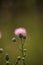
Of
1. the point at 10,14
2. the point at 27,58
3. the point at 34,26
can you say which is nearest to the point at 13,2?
the point at 10,14

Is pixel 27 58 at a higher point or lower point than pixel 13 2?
lower

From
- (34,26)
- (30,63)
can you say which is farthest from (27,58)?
(34,26)

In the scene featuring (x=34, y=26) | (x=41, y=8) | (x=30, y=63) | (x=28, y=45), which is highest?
(x=41, y=8)

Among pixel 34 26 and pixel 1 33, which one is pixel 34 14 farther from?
pixel 1 33
